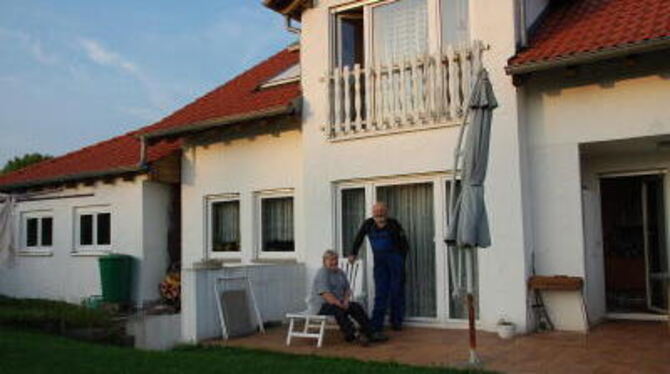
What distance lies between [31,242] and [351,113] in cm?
1081

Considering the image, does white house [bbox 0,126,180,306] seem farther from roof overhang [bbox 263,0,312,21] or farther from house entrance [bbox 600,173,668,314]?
house entrance [bbox 600,173,668,314]

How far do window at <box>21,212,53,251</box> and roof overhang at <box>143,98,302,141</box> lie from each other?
210 inches

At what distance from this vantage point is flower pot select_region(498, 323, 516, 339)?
29.7 feet

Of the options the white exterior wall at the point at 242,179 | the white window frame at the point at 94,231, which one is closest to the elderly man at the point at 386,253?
the white exterior wall at the point at 242,179

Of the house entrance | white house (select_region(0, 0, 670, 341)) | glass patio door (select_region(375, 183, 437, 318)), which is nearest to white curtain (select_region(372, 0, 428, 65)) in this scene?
white house (select_region(0, 0, 670, 341))

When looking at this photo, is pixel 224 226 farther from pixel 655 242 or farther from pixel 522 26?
pixel 655 242

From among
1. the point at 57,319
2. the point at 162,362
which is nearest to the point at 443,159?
the point at 162,362

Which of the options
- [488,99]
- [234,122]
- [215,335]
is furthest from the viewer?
[234,122]

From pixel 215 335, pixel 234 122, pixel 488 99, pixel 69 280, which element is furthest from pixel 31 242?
pixel 488 99

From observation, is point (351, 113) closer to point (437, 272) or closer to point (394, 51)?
point (394, 51)

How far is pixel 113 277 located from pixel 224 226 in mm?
2652

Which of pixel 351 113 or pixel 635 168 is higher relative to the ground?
pixel 351 113

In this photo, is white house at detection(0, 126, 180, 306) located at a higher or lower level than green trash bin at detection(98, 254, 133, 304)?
higher

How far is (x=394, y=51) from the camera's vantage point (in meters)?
11.0
